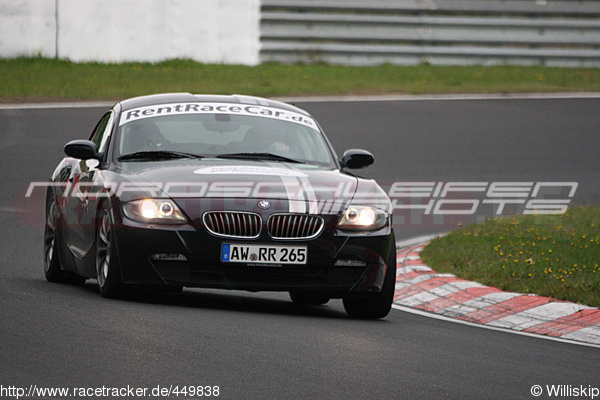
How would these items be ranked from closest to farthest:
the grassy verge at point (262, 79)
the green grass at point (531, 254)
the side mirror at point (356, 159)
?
1. the side mirror at point (356, 159)
2. the green grass at point (531, 254)
3. the grassy verge at point (262, 79)

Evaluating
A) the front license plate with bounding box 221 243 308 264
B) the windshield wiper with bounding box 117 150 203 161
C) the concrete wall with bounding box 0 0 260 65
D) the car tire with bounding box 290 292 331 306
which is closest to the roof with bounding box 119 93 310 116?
the windshield wiper with bounding box 117 150 203 161

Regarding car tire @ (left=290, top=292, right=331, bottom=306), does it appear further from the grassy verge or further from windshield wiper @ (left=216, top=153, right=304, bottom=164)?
the grassy verge

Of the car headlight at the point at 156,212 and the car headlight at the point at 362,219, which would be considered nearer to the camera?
the car headlight at the point at 156,212

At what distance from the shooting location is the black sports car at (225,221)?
7.49 meters

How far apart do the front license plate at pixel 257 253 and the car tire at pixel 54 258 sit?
2227 millimetres

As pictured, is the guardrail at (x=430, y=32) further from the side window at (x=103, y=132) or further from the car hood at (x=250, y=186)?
the car hood at (x=250, y=186)

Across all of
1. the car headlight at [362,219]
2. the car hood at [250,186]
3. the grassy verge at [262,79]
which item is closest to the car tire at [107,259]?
the car hood at [250,186]

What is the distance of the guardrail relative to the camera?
84.9ft

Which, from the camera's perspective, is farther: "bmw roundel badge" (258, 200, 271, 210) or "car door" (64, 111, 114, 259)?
"car door" (64, 111, 114, 259)

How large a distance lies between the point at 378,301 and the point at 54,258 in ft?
9.06

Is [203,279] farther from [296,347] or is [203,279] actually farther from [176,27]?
[176,27]

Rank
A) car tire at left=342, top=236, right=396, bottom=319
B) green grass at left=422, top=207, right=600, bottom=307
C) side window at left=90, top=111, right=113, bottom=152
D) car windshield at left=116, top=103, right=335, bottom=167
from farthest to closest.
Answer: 1. green grass at left=422, top=207, right=600, bottom=307
2. side window at left=90, top=111, right=113, bottom=152
3. car windshield at left=116, top=103, right=335, bottom=167
4. car tire at left=342, top=236, right=396, bottom=319

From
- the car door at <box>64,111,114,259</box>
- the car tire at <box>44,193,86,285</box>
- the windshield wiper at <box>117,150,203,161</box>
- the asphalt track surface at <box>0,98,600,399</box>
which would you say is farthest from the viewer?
the car tire at <box>44,193,86,285</box>

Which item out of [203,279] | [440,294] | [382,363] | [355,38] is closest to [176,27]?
[355,38]
